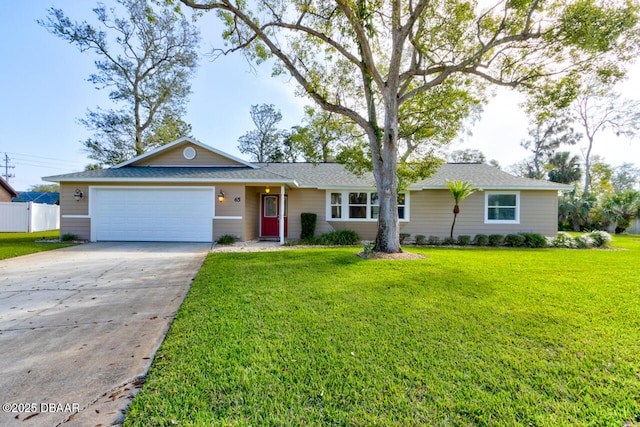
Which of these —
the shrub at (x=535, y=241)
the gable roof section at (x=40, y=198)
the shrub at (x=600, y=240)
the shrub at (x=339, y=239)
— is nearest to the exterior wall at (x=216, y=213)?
the shrub at (x=339, y=239)

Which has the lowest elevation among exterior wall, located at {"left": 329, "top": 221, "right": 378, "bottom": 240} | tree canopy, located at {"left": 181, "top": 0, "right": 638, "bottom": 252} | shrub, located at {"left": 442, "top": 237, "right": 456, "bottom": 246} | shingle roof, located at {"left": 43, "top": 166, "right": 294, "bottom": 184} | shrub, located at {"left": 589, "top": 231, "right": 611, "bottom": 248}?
shrub, located at {"left": 442, "top": 237, "right": 456, "bottom": 246}

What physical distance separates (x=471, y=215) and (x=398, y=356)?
1125 centimetres

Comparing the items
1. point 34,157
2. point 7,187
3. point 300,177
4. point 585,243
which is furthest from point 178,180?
point 34,157

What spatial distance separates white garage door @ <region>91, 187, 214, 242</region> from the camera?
10539 millimetres

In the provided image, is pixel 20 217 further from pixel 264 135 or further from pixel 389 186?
pixel 389 186

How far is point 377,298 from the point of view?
4.05m

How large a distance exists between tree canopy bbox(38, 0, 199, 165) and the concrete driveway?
15515 mm

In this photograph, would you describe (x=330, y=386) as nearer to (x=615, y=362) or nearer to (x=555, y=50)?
(x=615, y=362)

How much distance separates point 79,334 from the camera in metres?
2.97

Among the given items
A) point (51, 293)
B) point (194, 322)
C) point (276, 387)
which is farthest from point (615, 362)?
point (51, 293)

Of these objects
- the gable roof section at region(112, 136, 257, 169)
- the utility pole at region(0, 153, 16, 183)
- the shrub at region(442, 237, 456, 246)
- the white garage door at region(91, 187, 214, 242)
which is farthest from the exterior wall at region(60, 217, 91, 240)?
the utility pole at region(0, 153, 16, 183)

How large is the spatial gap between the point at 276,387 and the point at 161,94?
22.7 metres

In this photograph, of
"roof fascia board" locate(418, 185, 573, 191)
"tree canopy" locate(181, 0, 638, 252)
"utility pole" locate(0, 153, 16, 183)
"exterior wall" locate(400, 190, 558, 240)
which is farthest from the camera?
"utility pole" locate(0, 153, 16, 183)

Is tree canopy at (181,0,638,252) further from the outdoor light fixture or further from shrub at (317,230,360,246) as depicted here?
the outdoor light fixture
